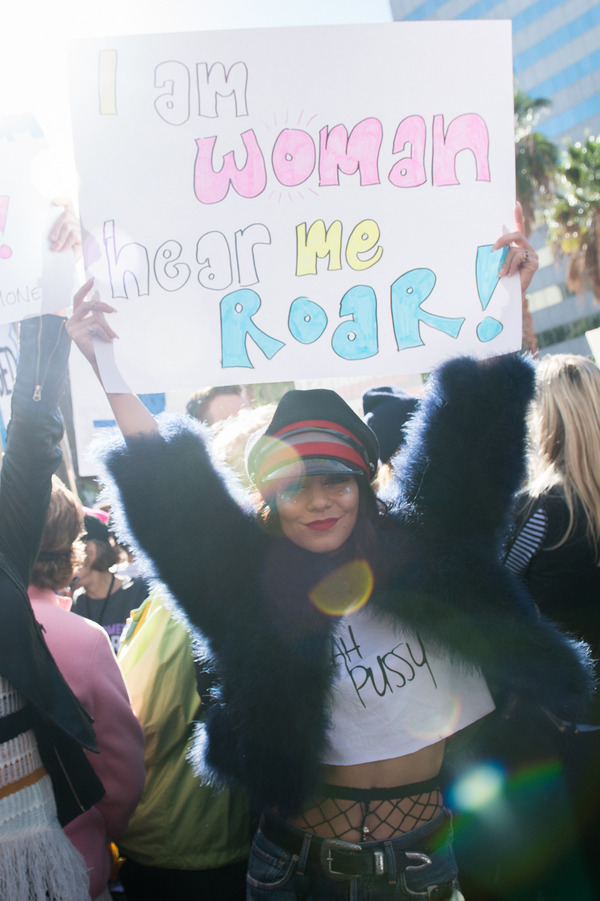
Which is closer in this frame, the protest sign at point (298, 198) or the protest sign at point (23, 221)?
the protest sign at point (298, 198)

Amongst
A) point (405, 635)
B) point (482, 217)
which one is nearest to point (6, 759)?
point (405, 635)

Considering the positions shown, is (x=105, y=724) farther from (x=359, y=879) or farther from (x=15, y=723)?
(x=359, y=879)

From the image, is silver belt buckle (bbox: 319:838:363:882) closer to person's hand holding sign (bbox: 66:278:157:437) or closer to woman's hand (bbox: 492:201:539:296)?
person's hand holding sign (bbox: 66:278:157:437)

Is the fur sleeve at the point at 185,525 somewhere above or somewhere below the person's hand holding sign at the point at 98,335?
below

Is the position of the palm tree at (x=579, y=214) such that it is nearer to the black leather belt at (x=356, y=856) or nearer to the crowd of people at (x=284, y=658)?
the crowd of people at (x=284, y=658)

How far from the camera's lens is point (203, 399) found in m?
3.17

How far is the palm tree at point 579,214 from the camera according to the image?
17047 mm

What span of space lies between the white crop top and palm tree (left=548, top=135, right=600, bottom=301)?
676 inches

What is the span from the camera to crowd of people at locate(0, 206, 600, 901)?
64.9 inches

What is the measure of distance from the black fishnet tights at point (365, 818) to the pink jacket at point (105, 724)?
520mm

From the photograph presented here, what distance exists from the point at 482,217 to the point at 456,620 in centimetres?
115

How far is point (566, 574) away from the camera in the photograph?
2.31 metres

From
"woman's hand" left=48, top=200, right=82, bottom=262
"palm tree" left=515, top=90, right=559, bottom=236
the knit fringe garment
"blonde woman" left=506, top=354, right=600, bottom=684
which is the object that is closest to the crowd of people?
the knit fringe garment

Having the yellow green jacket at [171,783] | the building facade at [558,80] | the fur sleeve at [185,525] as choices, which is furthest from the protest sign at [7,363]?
the building facade at [558,80]
